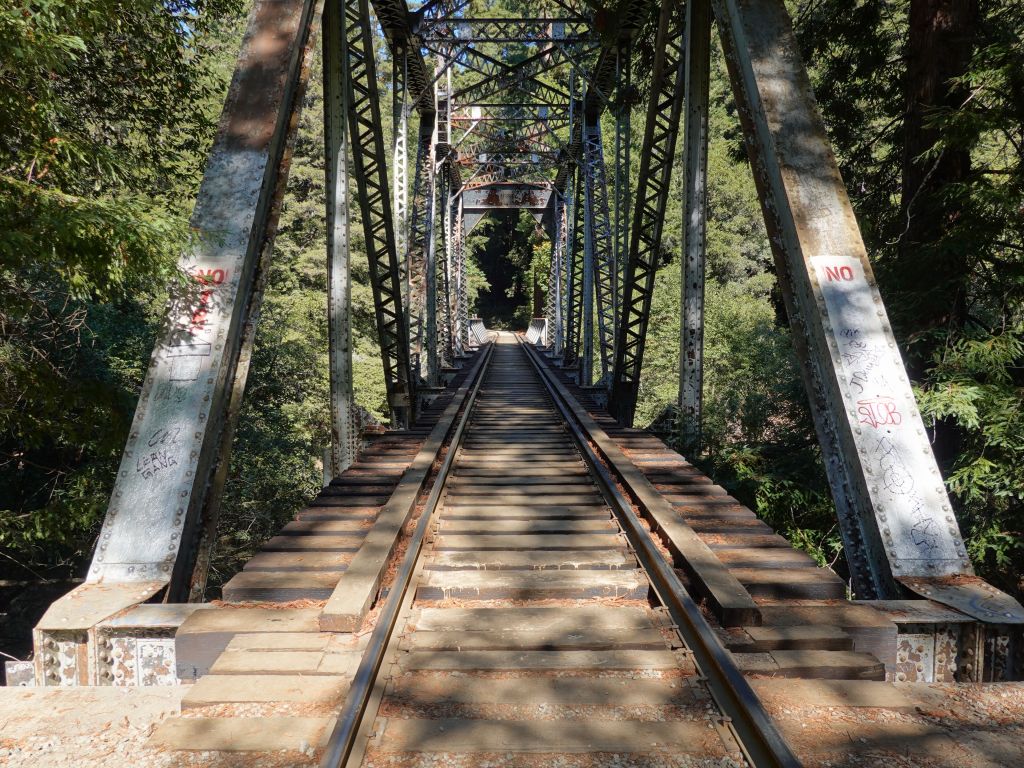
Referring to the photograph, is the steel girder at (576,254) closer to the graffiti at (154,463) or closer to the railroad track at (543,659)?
the railroad track at (543,659)

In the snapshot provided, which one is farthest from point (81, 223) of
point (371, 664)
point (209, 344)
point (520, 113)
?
point (520, 113)

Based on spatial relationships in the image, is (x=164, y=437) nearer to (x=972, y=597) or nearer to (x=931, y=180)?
(x=972, y=597)

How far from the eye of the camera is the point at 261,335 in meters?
14.8

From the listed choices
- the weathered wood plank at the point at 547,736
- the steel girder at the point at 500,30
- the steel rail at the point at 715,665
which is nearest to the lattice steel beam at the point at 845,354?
the steel rail at the point at 715,665

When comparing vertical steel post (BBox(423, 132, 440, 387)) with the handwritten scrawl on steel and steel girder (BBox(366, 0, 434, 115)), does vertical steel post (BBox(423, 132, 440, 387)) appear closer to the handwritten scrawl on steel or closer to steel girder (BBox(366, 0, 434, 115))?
steel girder (BBox(366, 0, 434, 115))

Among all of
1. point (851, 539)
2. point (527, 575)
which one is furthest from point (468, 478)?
point (851, 539)

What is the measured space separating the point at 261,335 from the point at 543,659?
13.3m

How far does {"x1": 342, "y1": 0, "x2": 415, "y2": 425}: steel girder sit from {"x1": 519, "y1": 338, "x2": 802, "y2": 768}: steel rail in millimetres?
4881

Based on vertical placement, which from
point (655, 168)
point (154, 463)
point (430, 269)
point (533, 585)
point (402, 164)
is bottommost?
point (533, 585)

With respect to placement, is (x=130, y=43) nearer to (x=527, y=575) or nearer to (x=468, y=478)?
(x=468, y=478)

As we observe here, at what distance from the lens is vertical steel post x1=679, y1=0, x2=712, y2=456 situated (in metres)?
7.05

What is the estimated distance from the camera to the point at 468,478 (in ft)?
21.0

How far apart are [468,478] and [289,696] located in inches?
152

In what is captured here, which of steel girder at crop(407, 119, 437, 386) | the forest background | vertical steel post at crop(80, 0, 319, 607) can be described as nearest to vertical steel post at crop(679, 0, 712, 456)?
the forest background
